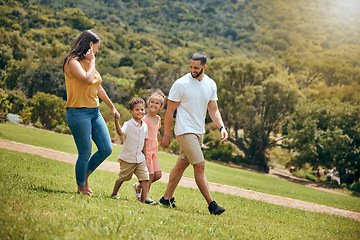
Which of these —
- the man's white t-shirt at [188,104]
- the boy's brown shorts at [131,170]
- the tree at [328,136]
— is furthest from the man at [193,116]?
the tree at [328,136]

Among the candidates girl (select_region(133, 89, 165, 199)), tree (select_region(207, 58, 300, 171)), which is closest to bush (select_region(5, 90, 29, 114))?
tree (select_region(207, 58, 300, 171))

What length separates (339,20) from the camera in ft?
333

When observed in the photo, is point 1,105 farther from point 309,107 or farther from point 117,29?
point 117,29

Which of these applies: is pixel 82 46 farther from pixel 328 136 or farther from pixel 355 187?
pixel 328 136

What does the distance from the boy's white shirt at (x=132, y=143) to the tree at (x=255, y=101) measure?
960 inches

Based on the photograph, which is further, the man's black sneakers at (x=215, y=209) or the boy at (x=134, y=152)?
the boy at (x=134, y=152)

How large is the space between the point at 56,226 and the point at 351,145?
25.9m

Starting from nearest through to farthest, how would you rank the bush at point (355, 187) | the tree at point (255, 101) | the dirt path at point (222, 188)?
the dirt path at point (222, 188), the bush at point (355, 187), the tree at point (255, 101)

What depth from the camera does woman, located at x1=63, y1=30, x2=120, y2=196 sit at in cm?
424

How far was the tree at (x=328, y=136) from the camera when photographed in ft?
79.8

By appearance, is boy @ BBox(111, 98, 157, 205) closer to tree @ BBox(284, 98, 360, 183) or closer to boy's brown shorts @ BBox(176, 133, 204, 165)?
boy's brown shorts @ BBox(176, 133, 204, 165)

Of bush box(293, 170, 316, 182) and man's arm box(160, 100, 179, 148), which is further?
bush box(293, 170, 316, 182)

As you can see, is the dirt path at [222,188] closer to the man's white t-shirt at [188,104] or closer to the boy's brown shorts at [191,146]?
the boy's brown shorts at [191,146]

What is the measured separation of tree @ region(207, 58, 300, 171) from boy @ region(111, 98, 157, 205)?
24.3 meters
